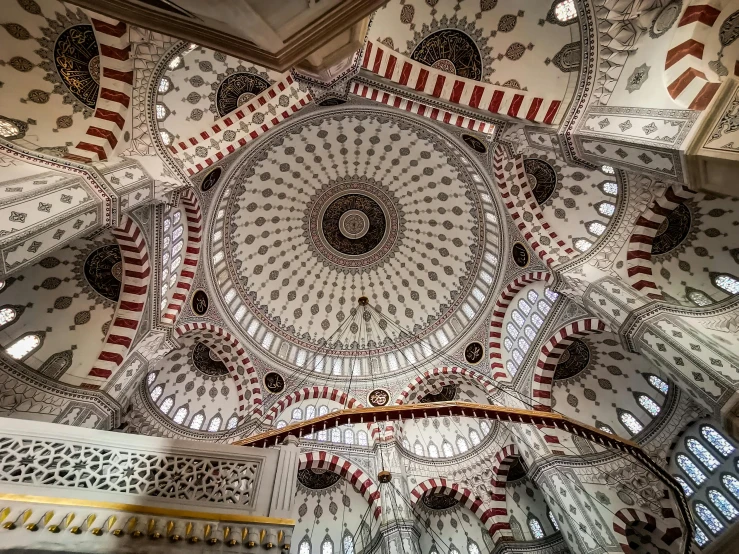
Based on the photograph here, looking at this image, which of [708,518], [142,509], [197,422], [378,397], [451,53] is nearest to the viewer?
[142,509]

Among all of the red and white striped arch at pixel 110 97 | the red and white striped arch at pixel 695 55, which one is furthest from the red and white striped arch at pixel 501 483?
the red and white striped arch at pixel 110 97

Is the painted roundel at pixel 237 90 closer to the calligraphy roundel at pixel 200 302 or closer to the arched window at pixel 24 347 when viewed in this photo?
the calligraphy roundel at pixel 200 302

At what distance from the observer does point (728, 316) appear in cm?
737

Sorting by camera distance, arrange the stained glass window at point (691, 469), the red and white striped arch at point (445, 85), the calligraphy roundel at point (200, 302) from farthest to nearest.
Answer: the calligraphy roundel at point (200, 302) < the stained glass window at point (691, 469) < the red and white striped arch at point (445, 85)

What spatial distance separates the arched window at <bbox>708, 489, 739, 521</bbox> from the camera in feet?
27.6

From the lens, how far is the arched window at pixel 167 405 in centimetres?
1155

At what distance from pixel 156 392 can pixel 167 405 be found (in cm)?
59

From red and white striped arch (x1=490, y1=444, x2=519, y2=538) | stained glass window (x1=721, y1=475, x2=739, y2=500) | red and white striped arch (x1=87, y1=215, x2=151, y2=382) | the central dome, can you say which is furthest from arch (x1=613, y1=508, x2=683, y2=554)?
red and white striped arch (x1=87, y1=215, x2=151, y2=382)

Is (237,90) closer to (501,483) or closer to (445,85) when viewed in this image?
(445,85)

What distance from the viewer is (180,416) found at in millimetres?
11953

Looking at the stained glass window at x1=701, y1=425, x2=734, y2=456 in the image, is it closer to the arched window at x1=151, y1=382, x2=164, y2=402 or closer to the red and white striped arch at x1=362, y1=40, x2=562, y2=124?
the red and white striped arch at x1=362, y1=40, x2=562, y2=124

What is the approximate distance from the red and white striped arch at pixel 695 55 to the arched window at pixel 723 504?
361 inches

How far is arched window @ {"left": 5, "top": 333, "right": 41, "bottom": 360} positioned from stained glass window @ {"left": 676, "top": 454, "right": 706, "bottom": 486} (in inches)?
627

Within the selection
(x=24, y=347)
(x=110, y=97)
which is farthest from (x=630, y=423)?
(x=24, y=347)
